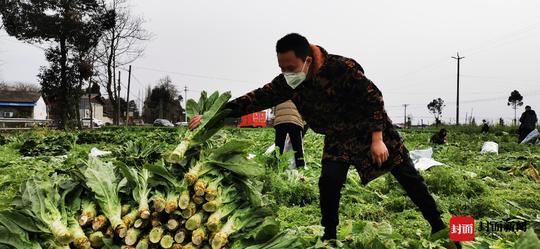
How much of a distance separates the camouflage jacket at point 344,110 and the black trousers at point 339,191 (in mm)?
70

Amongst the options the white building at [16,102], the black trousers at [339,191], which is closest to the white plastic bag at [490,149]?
the black trousers at [339,191]

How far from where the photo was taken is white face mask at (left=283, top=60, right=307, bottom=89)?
3.47m

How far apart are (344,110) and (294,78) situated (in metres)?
0.44

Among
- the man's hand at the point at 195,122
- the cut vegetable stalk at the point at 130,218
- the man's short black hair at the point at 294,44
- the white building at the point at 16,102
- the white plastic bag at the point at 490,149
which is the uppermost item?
the white building at the point at 16,102

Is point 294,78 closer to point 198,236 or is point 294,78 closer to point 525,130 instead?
point 198,236

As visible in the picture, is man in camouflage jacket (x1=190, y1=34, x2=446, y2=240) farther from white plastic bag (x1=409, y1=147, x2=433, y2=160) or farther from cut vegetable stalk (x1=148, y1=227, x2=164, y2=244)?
white plastic bag (x1=409, y1=147, x2=433, y2=160)

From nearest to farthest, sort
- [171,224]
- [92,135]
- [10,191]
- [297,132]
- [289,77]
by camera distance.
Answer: [171,224] → [289,77] → [10,191] → [297,132] → [92,135]

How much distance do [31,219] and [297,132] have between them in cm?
525

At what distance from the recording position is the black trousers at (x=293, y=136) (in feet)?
24.8

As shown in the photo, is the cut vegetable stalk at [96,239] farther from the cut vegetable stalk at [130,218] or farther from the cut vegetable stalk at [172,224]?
the cut vegetable stalk at [172,224]

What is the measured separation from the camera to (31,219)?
2717mm

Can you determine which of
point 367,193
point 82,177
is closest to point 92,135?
point 367,193

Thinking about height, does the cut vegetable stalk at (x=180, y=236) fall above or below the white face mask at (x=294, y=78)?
below

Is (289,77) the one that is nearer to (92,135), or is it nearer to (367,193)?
(367,193)
